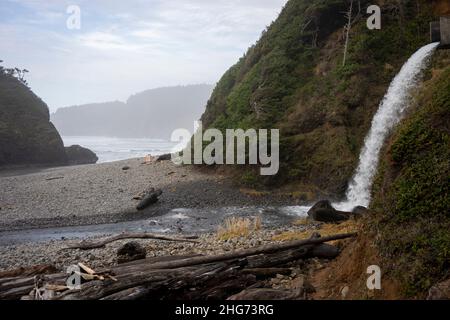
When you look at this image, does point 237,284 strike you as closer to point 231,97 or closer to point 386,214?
point 386,214

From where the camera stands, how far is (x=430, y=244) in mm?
5938

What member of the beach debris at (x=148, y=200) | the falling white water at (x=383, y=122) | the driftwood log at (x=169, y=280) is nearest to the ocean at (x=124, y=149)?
the beach debris at (x=148, y=200)

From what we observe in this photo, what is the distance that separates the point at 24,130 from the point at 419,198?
213 ft

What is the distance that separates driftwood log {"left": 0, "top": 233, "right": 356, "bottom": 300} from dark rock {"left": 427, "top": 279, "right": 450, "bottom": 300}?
1.97 m

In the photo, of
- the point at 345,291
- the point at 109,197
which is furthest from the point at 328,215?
the point at 109,197

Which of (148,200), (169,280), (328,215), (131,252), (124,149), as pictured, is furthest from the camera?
(124,149)

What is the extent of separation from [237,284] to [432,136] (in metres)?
4.05

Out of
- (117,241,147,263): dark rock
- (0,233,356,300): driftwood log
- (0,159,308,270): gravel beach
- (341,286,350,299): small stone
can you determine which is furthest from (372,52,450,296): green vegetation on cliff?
(117,241,147,263): dark rock

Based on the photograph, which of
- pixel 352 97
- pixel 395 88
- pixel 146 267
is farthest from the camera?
pixel 352 97

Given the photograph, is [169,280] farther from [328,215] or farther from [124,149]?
[124,149]

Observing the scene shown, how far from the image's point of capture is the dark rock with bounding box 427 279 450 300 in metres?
5.21

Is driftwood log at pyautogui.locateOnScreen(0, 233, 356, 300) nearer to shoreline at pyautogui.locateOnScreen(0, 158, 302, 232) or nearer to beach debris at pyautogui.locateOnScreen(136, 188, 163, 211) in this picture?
shoreline at pyautogui.locateOnScreen(0, 158, 302, 232)

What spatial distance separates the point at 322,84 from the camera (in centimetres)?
2883
